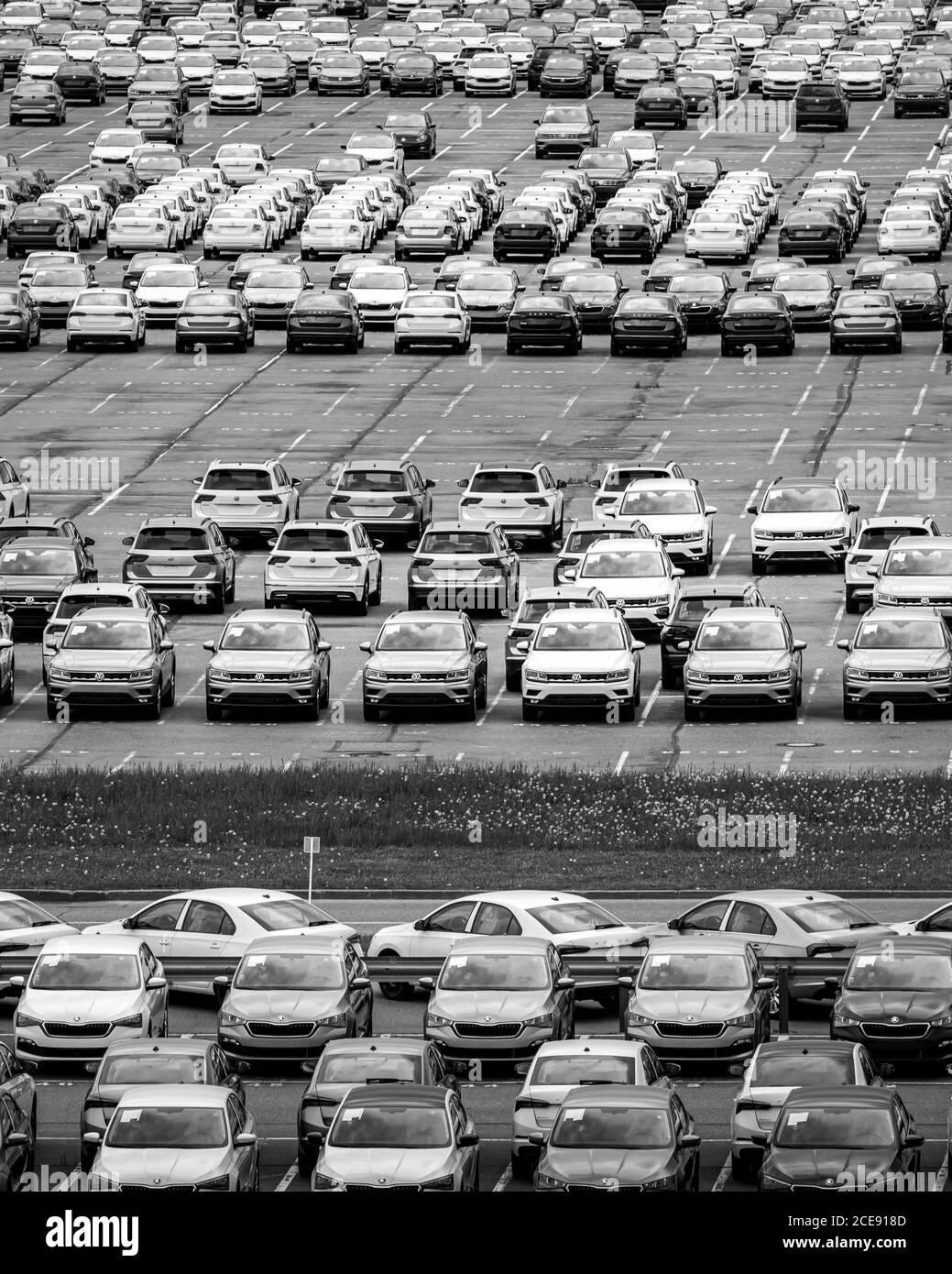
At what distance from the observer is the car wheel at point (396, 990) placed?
30.2 metres

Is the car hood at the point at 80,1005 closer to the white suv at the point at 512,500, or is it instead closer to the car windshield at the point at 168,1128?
the car windshield at the point at 168,1128

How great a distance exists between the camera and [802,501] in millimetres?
50156

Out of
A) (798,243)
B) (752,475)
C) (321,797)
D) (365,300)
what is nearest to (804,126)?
(798,243)

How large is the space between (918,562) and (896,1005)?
1938 centimetres

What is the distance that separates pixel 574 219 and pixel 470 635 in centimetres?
→ 3999

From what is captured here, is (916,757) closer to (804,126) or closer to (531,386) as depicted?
(531,386)

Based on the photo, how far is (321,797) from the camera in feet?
121

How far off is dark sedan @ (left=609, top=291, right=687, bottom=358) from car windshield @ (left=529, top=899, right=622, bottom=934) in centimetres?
3736

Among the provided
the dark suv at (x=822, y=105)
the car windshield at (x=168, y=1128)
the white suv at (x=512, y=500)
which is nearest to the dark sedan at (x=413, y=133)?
the dark suv at (x=822, y=105)

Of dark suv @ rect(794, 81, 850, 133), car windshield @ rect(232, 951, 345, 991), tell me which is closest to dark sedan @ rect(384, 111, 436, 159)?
dark suv @ rect(794, 81, 850, 133)

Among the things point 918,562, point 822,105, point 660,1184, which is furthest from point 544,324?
point 660,1184

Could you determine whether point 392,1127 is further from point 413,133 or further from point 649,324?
point 413,133

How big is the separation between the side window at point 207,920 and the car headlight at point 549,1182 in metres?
7.97
